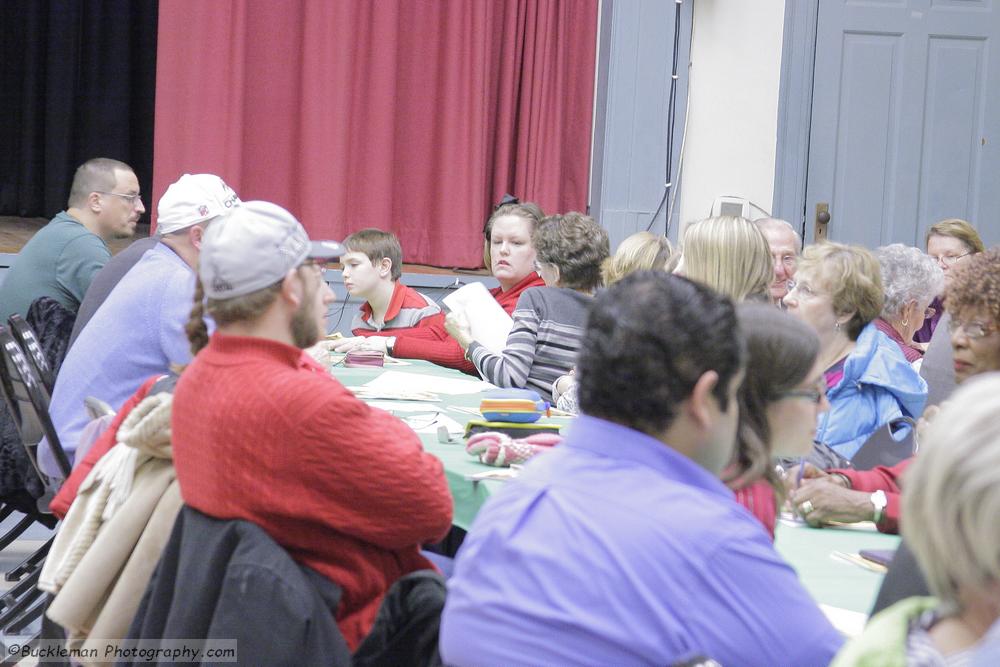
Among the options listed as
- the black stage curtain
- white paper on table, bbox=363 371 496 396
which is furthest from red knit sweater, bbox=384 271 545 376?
the black stage curtain

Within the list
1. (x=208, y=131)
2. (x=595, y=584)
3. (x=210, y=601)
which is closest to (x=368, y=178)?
(x=208, y=131)

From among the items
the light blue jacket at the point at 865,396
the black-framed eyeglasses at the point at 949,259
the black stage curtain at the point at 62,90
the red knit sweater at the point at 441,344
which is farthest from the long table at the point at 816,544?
the black stage curtain at the point at 62,90

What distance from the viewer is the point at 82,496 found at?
7.00 feet

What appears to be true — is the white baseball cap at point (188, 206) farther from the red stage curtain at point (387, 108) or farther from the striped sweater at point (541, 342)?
the red stage curtain at point (387, 108)

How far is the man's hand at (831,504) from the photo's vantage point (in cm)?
204

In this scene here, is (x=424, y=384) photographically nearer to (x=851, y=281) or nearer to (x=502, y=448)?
(x=502, y=448)

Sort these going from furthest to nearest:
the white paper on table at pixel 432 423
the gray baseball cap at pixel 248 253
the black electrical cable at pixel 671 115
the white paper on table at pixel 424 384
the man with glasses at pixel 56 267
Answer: the black electrical cable at pixel 671 115 < the man with glasses at pixel 56 267 < the white paper on table at pixel 424 384 < the white paper on table at pixel 432 423 < the gray baseball cap at pixel 248 253

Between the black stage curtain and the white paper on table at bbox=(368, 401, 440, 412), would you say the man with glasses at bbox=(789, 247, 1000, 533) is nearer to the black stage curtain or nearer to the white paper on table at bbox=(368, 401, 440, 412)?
the white paper on table at bbox=(368, 401, 440, 412)

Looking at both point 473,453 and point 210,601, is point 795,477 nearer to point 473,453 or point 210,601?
point 473,453

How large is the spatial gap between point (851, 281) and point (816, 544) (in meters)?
1.09

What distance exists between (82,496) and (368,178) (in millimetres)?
4680

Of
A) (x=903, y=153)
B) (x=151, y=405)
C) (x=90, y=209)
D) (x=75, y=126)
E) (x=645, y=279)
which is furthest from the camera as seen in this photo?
(x=75, y=126)

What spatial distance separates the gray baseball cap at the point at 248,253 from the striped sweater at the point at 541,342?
6.14 feet

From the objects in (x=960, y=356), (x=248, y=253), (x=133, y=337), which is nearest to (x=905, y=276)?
(x=960, y=356)
